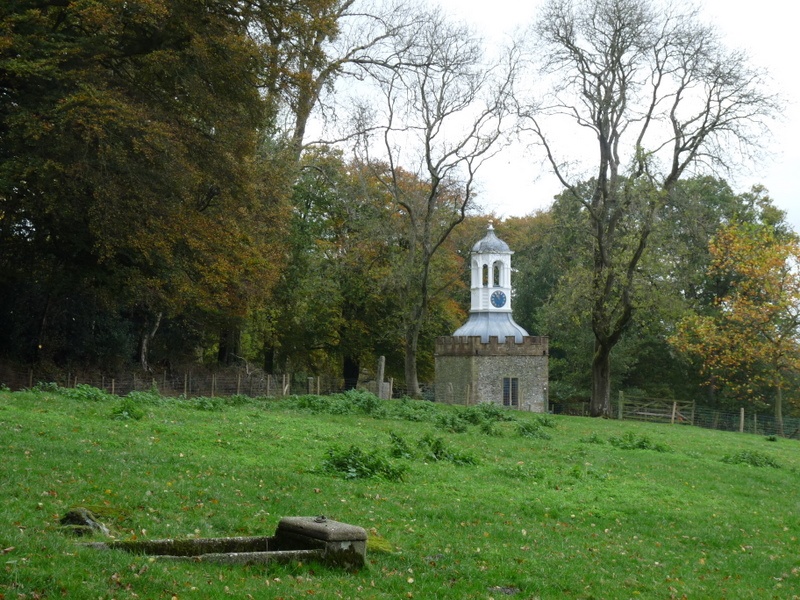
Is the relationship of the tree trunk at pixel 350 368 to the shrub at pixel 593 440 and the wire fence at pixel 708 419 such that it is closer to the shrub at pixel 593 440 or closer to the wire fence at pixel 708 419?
the wire fence at pixel 708 419

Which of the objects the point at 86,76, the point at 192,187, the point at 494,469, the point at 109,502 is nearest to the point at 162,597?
the point at 109,502

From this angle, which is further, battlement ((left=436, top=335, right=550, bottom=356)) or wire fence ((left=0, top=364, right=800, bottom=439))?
battlement ((left=436, top=335, right=550, bottom=356))

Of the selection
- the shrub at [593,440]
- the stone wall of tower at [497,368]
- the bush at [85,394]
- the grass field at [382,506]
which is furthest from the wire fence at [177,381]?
the shrub at [593,440]

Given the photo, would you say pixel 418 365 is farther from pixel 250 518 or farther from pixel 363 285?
pixel 250 518

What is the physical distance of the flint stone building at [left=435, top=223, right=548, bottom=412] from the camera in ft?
176

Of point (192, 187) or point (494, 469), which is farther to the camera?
point (192, 187)

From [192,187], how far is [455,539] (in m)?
16.6

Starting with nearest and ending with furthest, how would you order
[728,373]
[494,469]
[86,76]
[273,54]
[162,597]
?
[162,597], [494,469], [86,76], [273,54], [728,373]

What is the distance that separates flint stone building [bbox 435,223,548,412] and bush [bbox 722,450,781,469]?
2787 cm

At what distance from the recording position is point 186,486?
12.2 m

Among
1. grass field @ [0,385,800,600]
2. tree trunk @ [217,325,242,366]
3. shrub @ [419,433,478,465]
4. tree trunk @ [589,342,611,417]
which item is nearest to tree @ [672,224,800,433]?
tree trunk @ [589,342,611,417]

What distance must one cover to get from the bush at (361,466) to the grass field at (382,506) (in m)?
0.03

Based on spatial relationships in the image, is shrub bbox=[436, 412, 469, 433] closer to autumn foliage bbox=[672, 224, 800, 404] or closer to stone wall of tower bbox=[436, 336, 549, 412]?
autumn foliage bbox=[672, 224, 800, 404]

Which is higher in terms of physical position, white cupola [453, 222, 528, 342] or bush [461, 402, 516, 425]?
white cupola [453, 222, 528, 342]
